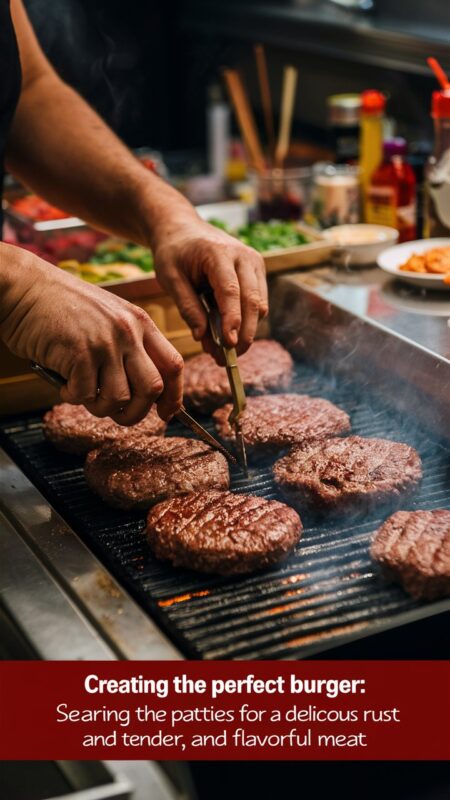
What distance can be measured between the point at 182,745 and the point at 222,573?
0.50 m

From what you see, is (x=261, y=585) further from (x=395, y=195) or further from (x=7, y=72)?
(x=395, y=195)

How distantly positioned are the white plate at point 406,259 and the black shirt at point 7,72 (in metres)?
1.33

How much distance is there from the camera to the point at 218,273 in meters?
2.49

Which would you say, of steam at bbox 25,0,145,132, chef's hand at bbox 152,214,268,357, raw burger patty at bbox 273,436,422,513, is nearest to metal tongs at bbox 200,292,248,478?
chef's hand at bbox 152,214,268,357

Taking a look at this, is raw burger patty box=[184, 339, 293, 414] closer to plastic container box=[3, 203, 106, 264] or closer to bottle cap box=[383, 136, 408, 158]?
plastic container box=[3, 203, 106, 264]

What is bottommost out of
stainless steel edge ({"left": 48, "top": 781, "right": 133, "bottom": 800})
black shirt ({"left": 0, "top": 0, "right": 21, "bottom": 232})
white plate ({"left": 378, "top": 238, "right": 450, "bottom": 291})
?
stainless steel edge ({"left": 48, "top": 781, "right": 133, "bottom": 800})

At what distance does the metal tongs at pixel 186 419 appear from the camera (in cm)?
213

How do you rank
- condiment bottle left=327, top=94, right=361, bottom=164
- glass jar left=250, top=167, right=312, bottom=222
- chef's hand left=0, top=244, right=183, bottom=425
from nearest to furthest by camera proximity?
1. chef's hand left=0, top=244, right=183, bottom=425
2. condiment bottle left=327, top=94, right=361, bottom=164
3. glass jar left=250, top=167, right=312, bottom=222

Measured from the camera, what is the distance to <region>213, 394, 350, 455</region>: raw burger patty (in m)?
2.63

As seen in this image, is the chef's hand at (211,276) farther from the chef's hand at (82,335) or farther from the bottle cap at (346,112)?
the bottle cap at (346,112)

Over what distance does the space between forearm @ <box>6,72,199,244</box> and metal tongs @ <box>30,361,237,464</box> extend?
70cm

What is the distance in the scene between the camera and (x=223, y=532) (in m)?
2.10

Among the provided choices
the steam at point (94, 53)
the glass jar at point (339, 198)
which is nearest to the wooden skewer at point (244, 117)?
the glass jar at point (339, 198)

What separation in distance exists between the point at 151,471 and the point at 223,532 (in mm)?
401
